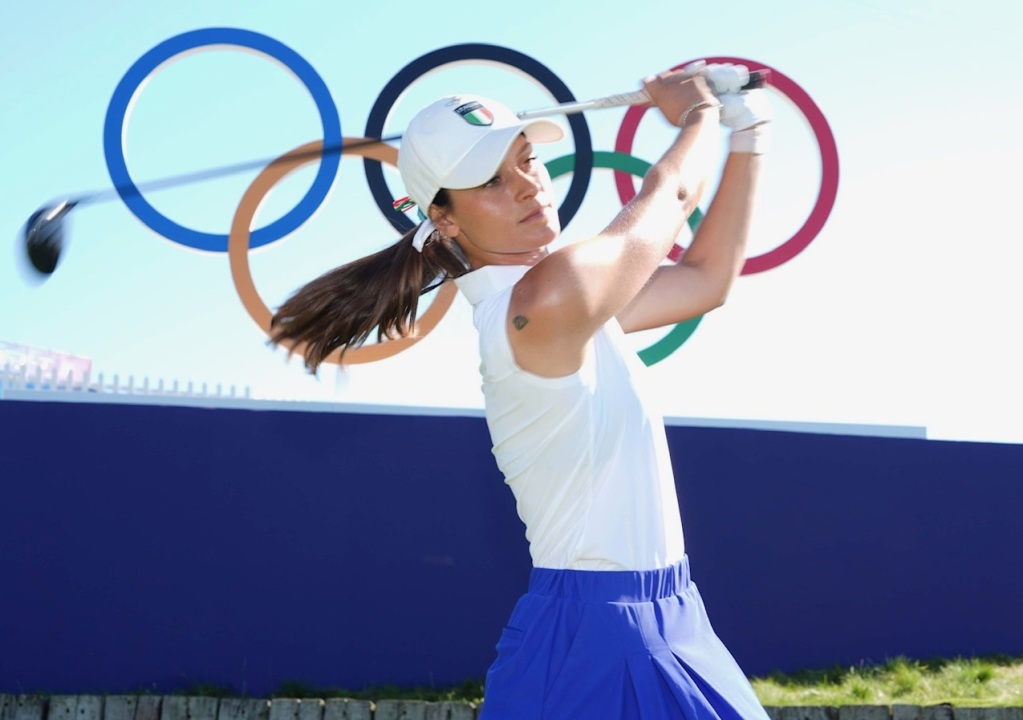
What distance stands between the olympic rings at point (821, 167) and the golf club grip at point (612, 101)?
364cm

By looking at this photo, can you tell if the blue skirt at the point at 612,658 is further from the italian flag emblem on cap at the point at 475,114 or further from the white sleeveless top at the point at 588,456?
the italian flag emblem on cap at the point at 475,114

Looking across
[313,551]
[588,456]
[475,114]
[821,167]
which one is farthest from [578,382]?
[821,167]

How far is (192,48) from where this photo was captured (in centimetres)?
565

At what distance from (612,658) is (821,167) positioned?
4.57 meters

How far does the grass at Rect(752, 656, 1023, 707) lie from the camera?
468 cm

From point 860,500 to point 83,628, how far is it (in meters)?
3.26

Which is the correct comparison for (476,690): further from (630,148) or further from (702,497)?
(630,148)

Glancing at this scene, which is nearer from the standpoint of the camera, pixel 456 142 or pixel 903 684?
pixel 456 142

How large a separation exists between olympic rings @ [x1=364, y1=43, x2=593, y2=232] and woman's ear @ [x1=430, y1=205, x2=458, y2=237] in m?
3.59

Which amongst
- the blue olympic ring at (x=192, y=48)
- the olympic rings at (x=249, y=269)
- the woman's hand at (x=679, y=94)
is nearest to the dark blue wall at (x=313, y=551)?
the olympic rings at (x=249, y=269)

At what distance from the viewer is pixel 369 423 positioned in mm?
4969

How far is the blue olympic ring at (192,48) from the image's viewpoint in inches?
212

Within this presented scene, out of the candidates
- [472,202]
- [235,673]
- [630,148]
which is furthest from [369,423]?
[472,202]

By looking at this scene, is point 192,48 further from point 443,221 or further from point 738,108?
point 738,108
